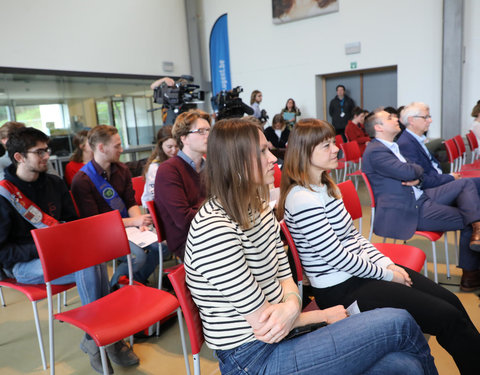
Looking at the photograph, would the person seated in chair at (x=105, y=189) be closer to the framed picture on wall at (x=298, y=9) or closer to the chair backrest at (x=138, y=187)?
the chair backrest at (x=138, y=187)

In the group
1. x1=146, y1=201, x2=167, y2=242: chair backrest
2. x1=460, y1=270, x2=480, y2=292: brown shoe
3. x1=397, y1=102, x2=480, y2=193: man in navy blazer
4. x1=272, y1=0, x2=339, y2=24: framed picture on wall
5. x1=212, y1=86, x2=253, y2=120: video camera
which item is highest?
x1=272, y1=0, x2=339, y2=24: framed picture on wall

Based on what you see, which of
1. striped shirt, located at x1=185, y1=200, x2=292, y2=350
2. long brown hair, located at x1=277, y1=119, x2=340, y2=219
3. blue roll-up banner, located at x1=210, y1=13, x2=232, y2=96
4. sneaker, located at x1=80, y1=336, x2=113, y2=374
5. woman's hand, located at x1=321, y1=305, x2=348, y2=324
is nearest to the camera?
striped shirt, located at x1=185, y1=200, x2=292, y2=350

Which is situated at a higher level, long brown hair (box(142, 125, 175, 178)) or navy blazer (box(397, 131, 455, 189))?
long brown hair (box(142, 125, 175, 178))

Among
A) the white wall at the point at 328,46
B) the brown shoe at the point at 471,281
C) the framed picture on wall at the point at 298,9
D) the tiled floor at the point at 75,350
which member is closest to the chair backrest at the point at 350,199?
the tiled floor at the point at 75,350

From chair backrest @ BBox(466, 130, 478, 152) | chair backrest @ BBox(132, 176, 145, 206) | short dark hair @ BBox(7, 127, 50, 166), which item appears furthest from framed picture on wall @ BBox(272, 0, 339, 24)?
short dark hair @ BBox(7, 127, 50, 166)

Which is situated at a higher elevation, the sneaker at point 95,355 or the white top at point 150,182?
the white top at point 150,182

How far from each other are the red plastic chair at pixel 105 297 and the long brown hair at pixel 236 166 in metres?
0.79

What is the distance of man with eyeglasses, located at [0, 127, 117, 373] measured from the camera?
1931mm

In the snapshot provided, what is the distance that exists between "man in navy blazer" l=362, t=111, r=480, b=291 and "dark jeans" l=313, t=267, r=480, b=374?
3.12ft

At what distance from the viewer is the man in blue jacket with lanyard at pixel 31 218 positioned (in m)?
1.91

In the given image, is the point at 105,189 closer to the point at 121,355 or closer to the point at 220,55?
the point at 121,355

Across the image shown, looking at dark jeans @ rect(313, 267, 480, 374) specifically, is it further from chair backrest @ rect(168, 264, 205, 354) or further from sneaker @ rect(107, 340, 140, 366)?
sneaker @ rect(107, 340, 140, 366)

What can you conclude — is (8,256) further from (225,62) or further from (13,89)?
(225,62)

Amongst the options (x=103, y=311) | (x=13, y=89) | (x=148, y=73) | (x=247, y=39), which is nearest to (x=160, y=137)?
(x=103, y=311)
